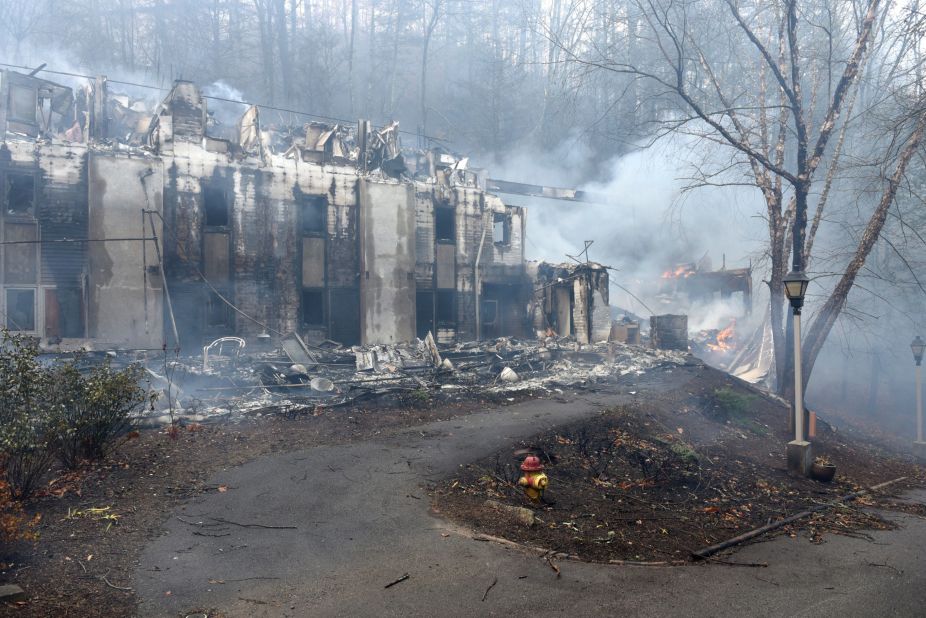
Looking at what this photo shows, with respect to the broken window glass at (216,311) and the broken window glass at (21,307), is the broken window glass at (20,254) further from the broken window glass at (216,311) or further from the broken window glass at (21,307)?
the broken window glass at (216,311)

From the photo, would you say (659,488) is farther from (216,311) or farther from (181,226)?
(181,226)

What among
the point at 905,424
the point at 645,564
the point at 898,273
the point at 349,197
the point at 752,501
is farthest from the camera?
the point at 898,273

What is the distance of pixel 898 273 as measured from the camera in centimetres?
2536

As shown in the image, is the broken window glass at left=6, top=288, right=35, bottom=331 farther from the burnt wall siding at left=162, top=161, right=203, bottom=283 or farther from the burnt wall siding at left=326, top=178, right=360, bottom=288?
the burnt wall siding at left=326, top=178, right=360, bottom=288

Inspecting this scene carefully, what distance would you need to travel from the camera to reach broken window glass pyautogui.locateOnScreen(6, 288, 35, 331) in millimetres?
17188

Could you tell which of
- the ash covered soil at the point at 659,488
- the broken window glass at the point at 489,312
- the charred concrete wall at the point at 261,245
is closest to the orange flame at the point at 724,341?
the broken window glass at the point at 489,312

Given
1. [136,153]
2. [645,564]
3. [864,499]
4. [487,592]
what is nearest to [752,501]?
[864,499]

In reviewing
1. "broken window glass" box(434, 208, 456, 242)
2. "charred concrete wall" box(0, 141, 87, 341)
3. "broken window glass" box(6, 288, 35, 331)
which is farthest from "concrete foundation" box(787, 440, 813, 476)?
"broken window glass" box(6, 288, 35, 331)

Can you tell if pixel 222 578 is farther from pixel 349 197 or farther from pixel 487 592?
pixel 349 197

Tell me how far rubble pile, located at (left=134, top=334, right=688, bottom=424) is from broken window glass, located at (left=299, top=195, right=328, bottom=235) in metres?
4.25

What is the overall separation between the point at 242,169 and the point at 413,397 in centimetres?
1062

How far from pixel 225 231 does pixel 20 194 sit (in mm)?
5746

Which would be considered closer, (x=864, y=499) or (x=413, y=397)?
(x=864, y=499)

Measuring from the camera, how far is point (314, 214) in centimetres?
2127
